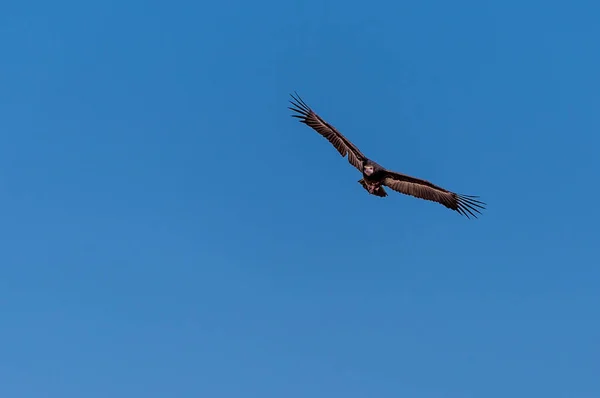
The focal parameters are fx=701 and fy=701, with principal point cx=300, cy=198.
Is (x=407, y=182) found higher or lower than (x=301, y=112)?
lower

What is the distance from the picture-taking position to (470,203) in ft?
135

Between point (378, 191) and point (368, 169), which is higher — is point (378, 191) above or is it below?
below

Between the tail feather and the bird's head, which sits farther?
the tail feather

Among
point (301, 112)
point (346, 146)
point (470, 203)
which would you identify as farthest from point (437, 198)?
point (301, 112)

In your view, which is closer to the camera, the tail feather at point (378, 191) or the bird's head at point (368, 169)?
the bird's head at point (368, 169)

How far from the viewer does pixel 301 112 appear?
4369 cm

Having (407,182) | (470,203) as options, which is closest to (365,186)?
(407,182)

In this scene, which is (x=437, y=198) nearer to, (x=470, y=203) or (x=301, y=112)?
(x=470, y=203)

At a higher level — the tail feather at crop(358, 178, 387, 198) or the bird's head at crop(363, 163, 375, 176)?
the bird's head at crop(363, 163, 375, 176)

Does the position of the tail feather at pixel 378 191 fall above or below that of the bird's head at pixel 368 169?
below

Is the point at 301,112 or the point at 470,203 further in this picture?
the point at 301,112

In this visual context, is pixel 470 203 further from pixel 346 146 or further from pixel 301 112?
pixel 301 112

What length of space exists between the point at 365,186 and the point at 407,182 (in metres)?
2.62

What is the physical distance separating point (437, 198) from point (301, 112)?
9900mm
